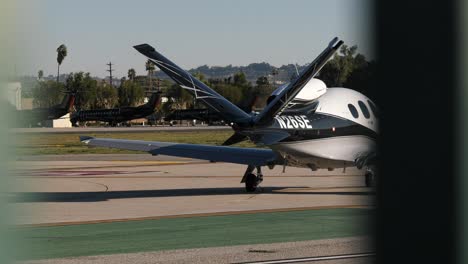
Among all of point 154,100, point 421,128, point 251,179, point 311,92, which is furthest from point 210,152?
point 154,100

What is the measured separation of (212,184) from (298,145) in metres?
6.24

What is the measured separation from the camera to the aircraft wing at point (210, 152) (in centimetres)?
2328

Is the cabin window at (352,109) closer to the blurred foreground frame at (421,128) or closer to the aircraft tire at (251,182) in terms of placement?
the aircraft tire at (251,182)

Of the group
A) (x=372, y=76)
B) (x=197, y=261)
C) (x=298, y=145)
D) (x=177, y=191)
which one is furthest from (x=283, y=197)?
(x=372, y=76)

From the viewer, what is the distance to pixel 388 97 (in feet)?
5.15

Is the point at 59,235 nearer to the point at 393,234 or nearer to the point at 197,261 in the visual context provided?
the point at 197,261

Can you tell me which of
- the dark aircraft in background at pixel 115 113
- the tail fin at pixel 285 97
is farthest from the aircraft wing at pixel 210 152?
the dark aircraft in background at pixel 115 113

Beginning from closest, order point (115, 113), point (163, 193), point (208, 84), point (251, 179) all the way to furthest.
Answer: point (251, 179), point (163, 193), point (208, 84), point (115, 113)

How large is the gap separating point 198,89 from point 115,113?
359ft

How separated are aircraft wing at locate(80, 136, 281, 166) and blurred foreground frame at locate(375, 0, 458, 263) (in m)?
20.8

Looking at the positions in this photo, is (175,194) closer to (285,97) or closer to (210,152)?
(210,152)

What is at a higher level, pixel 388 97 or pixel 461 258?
pixel 388 97

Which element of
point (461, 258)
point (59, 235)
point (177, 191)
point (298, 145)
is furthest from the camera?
point (177, 191)

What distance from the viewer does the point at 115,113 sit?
124625mm
